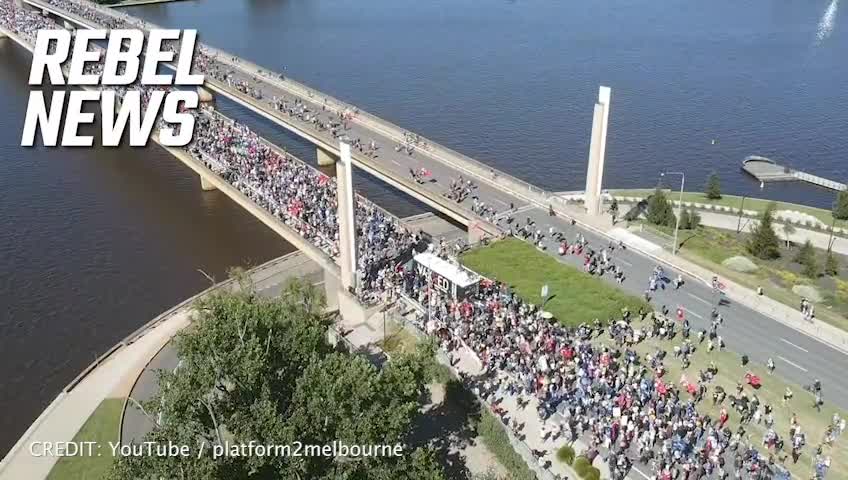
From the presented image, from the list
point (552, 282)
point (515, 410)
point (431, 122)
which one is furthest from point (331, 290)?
point (431, 122)

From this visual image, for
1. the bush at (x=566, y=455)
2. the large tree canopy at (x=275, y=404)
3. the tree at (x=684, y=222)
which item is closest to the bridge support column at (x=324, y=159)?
the tree at (x=684, y=222)

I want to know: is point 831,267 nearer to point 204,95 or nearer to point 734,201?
point 734,201

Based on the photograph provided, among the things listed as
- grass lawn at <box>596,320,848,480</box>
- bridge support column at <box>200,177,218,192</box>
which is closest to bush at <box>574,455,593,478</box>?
grass lawn at <box>596,320,848,480</box>

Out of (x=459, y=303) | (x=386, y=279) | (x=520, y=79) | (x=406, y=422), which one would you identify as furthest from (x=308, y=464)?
(x=520, y=79)

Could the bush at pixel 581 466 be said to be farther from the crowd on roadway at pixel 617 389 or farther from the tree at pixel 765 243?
the tree at pixel 765 243

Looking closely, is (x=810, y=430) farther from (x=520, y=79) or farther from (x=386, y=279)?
(x=520, y=79)

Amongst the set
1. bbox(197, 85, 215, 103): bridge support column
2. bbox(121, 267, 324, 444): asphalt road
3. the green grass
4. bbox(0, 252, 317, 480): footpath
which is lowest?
bbox(0, 252, 317, 480): footpath

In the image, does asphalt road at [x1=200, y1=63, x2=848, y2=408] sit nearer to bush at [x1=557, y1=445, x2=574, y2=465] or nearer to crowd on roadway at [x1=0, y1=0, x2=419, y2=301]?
crowd on roadway at [x1=0, y1=0, x2=419, y2=301]
